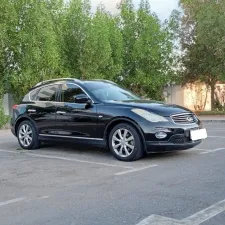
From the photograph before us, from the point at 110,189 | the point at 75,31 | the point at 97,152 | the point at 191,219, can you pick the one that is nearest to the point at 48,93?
the point at 97,152

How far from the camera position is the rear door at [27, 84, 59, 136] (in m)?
8.73

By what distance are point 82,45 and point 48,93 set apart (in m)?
9.26

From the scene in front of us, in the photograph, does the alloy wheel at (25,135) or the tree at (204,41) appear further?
the tree at (204,41)

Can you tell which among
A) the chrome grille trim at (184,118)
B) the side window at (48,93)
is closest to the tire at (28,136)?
the side window at (48,93)

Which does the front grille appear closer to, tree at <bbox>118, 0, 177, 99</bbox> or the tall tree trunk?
tree at <bbox>118, 0, 177, 99</bbox>

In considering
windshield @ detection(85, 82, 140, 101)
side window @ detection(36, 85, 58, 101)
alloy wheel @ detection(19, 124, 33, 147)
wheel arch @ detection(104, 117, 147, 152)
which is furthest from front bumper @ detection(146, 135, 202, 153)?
alloy wheel @ detection(19, 124, 33, 147)

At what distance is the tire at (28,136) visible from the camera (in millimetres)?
9156

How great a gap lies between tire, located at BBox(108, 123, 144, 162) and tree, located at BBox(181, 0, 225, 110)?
1292 cm

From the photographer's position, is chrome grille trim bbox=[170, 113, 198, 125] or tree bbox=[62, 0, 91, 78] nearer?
chrome grille trim bbox=[170, 113, 198, 125]

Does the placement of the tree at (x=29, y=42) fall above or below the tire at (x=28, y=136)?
above

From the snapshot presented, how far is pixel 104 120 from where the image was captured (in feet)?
25.5

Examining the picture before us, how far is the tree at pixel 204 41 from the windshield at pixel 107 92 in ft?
38.4

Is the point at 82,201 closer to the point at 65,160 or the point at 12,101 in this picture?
the point at 65,160

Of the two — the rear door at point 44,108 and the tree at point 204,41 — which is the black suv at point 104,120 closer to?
the rear door at point 44,108
